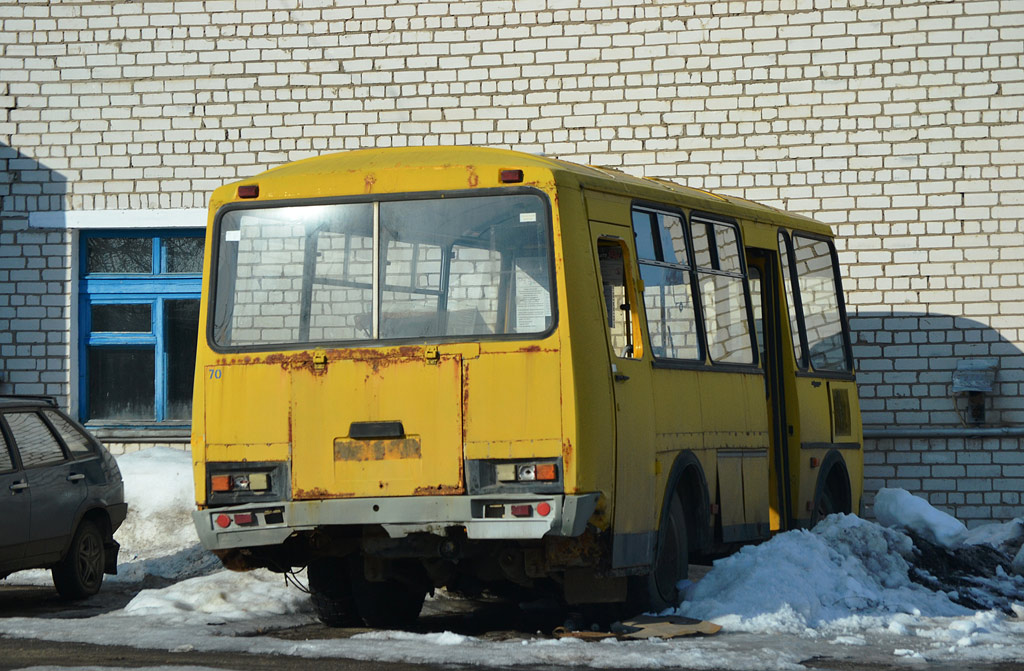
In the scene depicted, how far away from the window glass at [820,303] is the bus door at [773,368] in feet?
1.57

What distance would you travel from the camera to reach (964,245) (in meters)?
14.9

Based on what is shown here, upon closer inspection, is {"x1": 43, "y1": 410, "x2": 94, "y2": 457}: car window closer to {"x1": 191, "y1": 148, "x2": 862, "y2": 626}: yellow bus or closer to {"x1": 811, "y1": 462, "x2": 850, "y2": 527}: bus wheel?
{"x1": 191, "y1": 148, "x2": 862, "y2": 626}: yellow bus

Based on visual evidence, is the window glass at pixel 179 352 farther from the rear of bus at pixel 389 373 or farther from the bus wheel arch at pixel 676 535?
the bus wheel arch at pixel 676 535

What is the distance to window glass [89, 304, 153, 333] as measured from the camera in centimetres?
1631

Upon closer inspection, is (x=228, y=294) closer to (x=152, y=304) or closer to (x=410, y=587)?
(x=410, y=587)

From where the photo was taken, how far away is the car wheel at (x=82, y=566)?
1091 cm

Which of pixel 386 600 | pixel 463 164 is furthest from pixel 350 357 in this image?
pixel 386 600

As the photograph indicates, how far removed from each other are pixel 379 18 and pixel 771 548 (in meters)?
8.24

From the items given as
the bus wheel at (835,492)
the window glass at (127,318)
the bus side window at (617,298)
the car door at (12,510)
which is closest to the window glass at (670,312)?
the bus side window at (617,298)

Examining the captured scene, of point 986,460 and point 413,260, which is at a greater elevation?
point 413,260

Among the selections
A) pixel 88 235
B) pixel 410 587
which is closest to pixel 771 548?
pixel 410 587

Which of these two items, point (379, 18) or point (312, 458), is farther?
point (379, 18)

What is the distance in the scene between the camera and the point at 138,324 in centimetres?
1633

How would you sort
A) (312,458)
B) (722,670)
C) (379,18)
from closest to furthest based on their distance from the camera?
(722,670)
(312,458)
(379,18)
